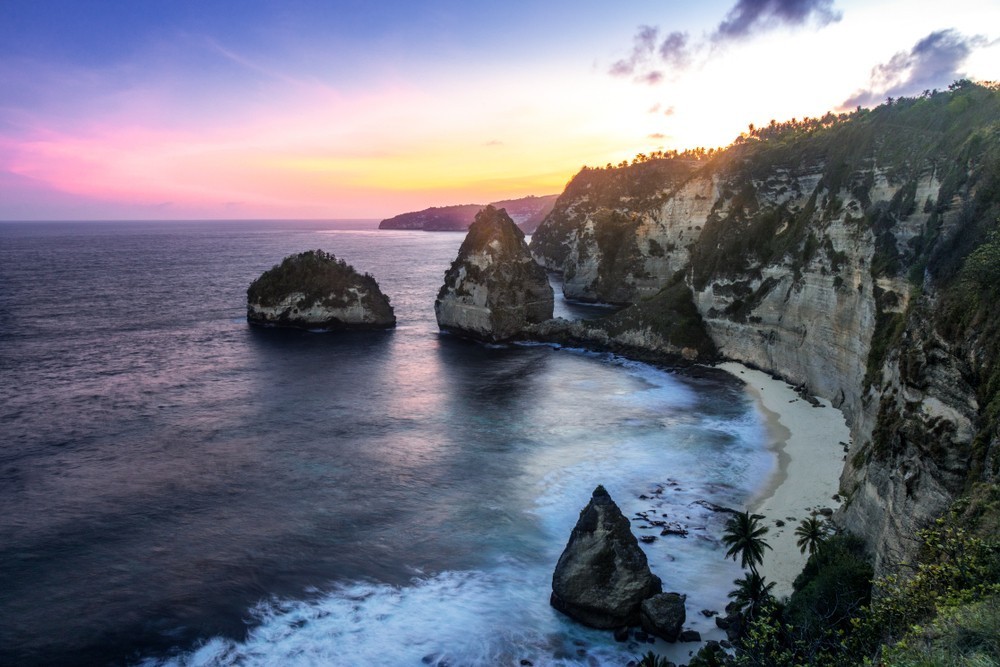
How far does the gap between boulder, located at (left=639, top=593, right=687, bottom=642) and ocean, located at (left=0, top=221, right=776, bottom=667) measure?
3.23 ft

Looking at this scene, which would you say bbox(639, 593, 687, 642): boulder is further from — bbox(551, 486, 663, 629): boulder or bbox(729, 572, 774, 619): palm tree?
bbox(729, 572, 774, 619): palm tree

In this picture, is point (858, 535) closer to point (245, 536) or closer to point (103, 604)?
point (245, 536)

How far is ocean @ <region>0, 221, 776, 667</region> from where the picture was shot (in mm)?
25688

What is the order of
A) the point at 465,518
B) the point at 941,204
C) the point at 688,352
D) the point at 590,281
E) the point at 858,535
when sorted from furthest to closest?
the point at 590,281 → the point at 688,352 → the point at 941,204 → the point at 465,518 → the point at 858,535

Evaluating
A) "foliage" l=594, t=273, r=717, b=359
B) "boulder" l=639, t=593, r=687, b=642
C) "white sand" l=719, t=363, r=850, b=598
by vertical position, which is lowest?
"boulder" l=639, t=593, r=687, b=642

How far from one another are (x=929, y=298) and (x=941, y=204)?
678 inches

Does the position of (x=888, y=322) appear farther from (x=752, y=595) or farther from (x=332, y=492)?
(x=332, y=492)

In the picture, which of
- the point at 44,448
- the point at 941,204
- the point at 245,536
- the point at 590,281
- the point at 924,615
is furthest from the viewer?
the point at 590,281

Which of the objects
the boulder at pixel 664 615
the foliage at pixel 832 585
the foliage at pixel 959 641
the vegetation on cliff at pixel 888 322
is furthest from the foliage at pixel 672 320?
the foliage at pixel 959 641

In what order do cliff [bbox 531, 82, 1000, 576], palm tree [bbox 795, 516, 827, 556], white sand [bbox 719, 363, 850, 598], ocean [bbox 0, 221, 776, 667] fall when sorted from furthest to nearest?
1. white sand [bbox 719, 363, 850, 598]
2. palm tree [bbox 795, 516, 827, 556]
3. ocean [bbox 0, 221, 776, 667]
4. cliff [bbox 531, 82, 1000, 576]

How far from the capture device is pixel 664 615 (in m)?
25.0

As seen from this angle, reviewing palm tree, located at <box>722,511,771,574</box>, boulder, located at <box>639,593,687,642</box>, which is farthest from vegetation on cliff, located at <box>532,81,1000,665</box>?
boulder, located at <box>639,593,687,642</box>

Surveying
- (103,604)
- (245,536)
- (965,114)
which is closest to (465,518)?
(245,536)

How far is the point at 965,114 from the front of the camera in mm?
45500
